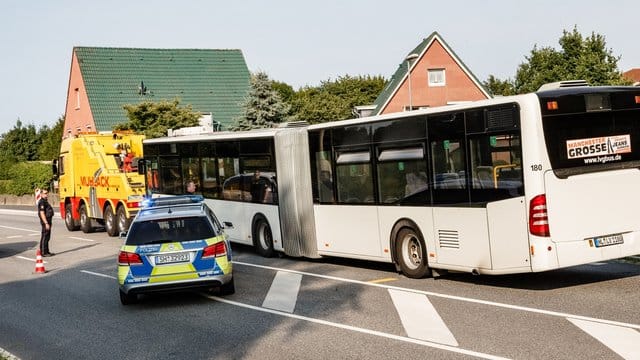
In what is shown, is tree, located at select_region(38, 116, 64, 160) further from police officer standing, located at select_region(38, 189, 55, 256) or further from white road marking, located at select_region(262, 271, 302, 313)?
white road marking, located at select_region(262, 271, 302, 313)

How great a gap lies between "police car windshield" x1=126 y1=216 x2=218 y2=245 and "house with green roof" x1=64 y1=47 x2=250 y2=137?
148 feet

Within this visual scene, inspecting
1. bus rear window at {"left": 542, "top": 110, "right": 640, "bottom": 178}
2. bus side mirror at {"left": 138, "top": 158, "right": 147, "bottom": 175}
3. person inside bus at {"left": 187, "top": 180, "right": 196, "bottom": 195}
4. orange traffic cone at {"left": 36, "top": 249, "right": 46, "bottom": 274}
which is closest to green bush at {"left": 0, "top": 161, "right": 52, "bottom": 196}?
bus side mirror at {"left": 138, "top": 158, "right": 147, "bottom": 175}

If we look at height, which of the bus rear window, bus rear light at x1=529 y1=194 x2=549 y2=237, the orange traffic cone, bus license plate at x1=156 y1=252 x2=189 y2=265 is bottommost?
the orange traffic cone

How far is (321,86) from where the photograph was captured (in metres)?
92.7

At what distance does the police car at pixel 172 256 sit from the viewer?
13016 mm

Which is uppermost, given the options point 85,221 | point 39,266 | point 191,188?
point 191,188

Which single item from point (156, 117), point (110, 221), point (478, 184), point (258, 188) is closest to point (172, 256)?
point (478, 184)

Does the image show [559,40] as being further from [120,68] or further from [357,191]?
[357,191]

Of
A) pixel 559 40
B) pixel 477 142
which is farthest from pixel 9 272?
pixel 559 40

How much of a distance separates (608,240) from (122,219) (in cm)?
1809

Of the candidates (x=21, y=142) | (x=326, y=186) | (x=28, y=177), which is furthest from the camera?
(x=21, y=142)

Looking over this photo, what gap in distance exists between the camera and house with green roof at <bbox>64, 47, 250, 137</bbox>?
5994 centimetres

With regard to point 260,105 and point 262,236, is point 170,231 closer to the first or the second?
point 262,236

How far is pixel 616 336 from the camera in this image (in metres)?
9.18
